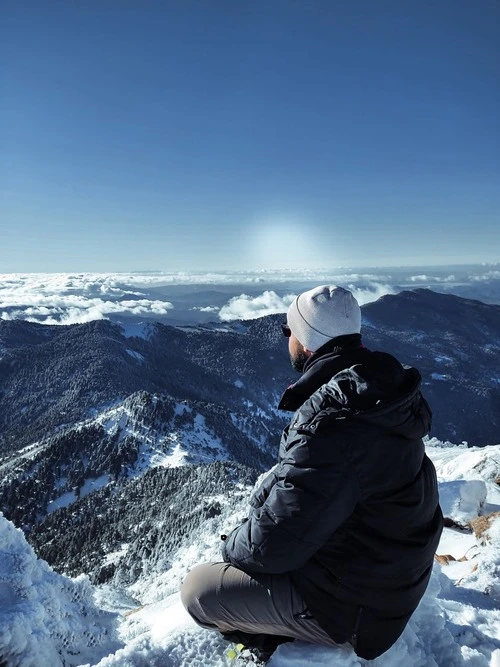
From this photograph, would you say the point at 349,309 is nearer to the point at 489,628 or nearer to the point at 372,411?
the point at 372,411

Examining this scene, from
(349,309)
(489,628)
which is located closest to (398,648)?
(489,628)

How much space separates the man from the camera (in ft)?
12.8

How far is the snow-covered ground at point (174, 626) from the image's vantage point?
565 cm

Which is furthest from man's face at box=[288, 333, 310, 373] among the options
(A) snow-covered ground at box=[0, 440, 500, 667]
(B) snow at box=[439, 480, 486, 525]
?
(B) snow at box=[439, 480, 486, 525]

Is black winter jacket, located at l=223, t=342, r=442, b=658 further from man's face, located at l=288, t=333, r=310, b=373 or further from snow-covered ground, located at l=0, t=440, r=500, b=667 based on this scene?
snow-covered ground, located at l=0, t=440, r=500, b=667

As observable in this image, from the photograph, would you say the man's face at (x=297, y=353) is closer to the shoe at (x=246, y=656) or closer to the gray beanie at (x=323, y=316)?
the gray beanie at (x=323, y=316)

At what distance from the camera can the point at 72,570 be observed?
333ft

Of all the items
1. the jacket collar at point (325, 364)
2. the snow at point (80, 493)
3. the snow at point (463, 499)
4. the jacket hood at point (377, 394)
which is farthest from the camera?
the snow at point (80, 493)

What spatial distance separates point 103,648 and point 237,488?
116 meters

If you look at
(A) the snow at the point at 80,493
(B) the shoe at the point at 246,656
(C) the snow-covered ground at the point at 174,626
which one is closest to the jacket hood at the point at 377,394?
(C) the snow-covered ground at the point at 174,626

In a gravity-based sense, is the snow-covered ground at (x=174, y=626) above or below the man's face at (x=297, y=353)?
below

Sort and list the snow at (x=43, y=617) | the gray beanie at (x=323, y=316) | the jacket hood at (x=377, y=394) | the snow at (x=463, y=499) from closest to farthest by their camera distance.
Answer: the jacket hood at (x=377, y=394), the gray beanie at (x=323, y=316), the snow at (x=43, y=617), the snow at (x=463, y=499)

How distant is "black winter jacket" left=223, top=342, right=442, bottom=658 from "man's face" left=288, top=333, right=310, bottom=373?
326 mm

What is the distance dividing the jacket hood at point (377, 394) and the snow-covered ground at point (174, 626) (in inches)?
126
